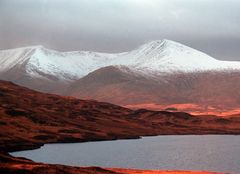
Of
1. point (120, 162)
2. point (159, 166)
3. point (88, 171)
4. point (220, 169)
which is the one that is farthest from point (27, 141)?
point (88, 171)

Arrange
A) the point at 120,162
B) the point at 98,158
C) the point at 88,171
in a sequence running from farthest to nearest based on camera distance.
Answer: the point at 98,158
the point at 120,162
the point at 88,171

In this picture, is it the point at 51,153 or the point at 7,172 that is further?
the point at 51,153

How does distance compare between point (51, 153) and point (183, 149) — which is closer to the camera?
point (51, 153)

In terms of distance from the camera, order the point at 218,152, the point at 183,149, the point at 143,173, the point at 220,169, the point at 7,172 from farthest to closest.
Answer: the point at 183,149 < the point at 218,152 < the point at 220,169 < the point at 143,173 < the point at 7,172

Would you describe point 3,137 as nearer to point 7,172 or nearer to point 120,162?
point 120,162

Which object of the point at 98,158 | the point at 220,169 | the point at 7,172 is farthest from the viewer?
the point at 98,158

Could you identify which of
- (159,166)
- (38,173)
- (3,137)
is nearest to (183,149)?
(159,166)

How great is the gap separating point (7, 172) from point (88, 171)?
15.4 meters

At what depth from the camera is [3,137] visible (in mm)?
197875

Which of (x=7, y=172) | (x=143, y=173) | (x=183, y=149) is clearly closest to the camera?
(x=7, y=172)

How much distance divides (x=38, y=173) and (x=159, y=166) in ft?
161

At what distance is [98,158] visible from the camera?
14675cm

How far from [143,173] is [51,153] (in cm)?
7048

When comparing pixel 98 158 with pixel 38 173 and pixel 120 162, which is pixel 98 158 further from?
pixel 38 173
